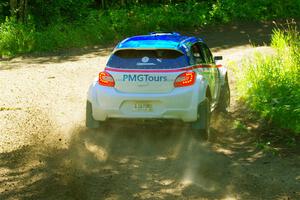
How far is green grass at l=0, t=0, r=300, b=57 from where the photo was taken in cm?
2150

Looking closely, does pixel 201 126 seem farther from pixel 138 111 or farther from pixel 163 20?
pixel 163 20

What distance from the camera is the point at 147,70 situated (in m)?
9.02

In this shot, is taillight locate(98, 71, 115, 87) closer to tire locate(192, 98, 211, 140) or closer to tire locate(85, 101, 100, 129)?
tire locate(85, 101, 100, 129)

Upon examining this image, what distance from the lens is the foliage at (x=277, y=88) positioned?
998 centimetres

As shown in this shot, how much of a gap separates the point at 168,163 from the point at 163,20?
18434 millimetres

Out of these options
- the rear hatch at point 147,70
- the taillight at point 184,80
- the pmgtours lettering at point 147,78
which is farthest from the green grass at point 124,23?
the taillight at point 184,80

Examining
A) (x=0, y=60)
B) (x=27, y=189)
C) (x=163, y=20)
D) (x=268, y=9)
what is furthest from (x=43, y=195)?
(x=268, y=9)

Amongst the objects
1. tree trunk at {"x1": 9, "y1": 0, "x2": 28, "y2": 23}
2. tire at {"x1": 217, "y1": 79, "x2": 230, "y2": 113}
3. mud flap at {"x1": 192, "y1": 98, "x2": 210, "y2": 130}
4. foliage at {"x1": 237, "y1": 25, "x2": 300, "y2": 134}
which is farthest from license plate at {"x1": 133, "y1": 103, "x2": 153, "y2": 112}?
tree trunk at {"x1": 9, "y1": 0, "x2": 28, "y2": 23}

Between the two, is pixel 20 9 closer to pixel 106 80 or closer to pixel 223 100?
pixel 223 100

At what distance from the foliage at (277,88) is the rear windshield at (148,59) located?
223cm

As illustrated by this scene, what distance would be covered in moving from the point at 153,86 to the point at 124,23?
16.1m

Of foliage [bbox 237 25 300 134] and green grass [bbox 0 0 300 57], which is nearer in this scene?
foliage [bbox 237 25 300 134]

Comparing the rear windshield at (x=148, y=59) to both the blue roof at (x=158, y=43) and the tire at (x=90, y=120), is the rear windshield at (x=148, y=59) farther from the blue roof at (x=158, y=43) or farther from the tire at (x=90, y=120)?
the tire at (x=90, y=120)

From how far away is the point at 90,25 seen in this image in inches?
938
